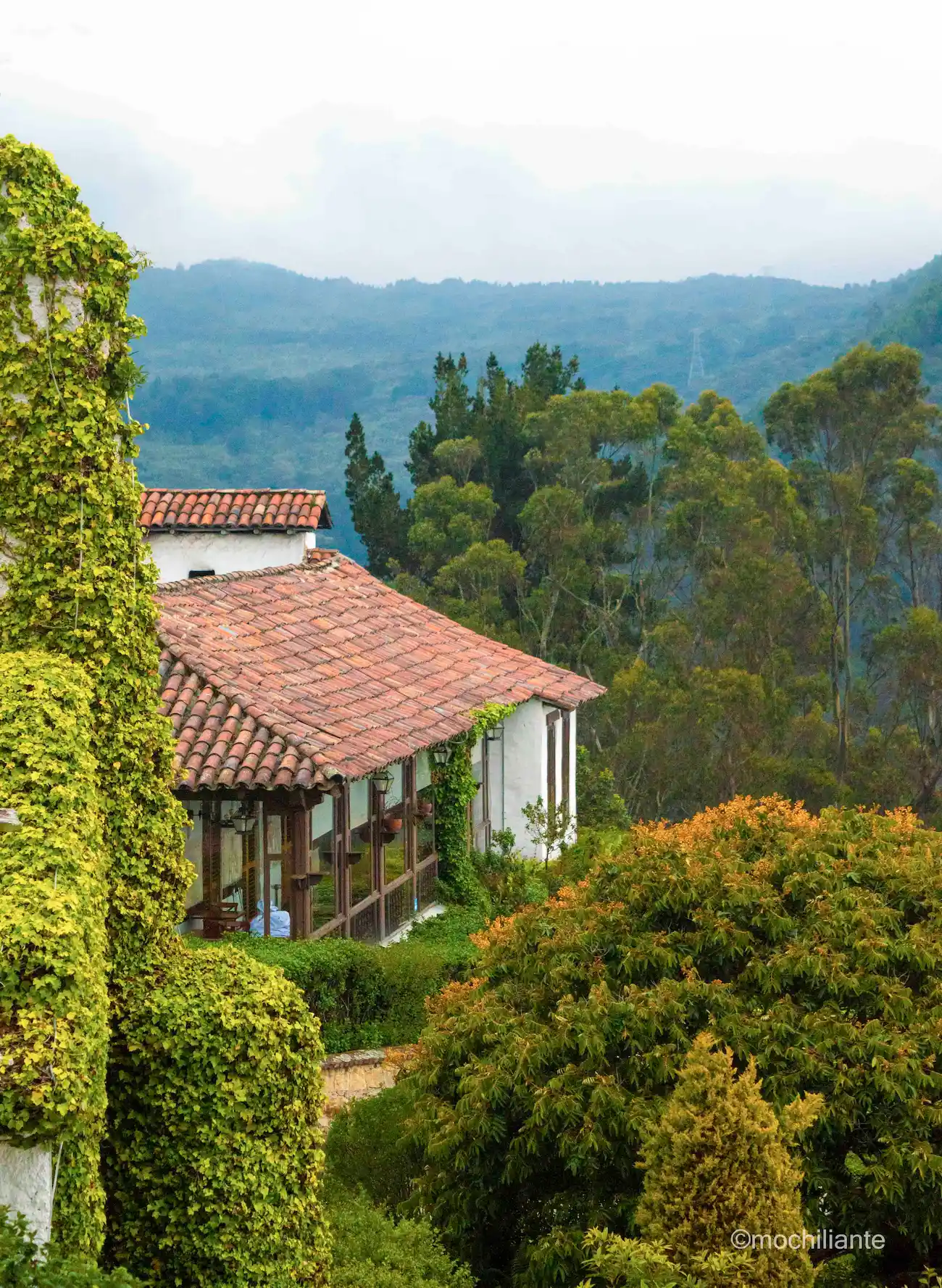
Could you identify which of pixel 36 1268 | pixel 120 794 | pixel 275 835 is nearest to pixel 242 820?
pixel 275 835

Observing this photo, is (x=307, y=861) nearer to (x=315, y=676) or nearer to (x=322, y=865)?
(x=322, y=865)

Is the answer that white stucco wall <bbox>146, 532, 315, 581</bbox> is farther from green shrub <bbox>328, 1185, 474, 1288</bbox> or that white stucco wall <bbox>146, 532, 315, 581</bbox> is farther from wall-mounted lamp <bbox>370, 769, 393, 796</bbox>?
green shrub <bbox>328, 1185, 474, 1288</bbox>

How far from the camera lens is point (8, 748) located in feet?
25.5

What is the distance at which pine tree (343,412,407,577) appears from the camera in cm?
5078

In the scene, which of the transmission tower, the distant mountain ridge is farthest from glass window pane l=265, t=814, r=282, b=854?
the transmission tower

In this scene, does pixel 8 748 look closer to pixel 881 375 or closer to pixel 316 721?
pixel 316 721

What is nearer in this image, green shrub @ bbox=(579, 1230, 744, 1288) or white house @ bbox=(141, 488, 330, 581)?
green shrub @ bbox=(579, 1230, 744, 1288)

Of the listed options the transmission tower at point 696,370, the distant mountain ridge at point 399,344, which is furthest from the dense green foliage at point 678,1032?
the transmission tower at point 696,370

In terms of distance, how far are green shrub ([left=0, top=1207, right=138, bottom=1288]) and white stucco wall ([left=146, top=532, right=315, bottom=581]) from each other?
1893 centimetres

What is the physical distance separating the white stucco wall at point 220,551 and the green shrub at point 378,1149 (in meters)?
14.4

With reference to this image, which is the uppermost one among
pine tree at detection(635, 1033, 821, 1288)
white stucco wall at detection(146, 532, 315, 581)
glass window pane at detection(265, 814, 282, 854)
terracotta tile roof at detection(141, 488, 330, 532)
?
terracotta tile roof at detection(141, 488, 330, 532)

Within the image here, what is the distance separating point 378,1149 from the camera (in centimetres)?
1117

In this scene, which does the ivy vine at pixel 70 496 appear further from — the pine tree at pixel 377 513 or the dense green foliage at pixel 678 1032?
the pine tree at pixel 377 513

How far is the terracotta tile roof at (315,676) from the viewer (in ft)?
50.3
